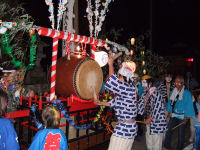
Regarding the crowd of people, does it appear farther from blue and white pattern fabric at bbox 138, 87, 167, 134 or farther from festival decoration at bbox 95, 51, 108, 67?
festival decoration at bbox 95, 51, 108, 67

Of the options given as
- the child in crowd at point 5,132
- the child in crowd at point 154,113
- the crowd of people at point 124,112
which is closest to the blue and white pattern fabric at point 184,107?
the crowd of people at point 124,112

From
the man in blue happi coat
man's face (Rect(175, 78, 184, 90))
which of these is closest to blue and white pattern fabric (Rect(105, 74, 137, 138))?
the man in blue happi coat

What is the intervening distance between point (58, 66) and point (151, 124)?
81.5 inches

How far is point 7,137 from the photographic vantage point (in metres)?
2.18

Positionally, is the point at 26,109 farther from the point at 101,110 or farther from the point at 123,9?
the point at 123,9

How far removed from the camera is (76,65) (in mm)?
3393

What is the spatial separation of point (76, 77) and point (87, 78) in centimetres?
27

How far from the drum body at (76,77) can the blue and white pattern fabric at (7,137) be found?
4.39 ft

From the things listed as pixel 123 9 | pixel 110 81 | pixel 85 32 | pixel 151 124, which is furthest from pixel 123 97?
pixel 123 9

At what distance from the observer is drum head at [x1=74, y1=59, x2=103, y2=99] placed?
3.36 m

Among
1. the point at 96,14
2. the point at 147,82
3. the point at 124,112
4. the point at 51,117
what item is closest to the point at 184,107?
the point at 147,82

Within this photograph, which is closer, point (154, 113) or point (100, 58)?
point (154, 113)

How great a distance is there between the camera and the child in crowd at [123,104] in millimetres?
2914

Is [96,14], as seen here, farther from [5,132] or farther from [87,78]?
[5,132]
